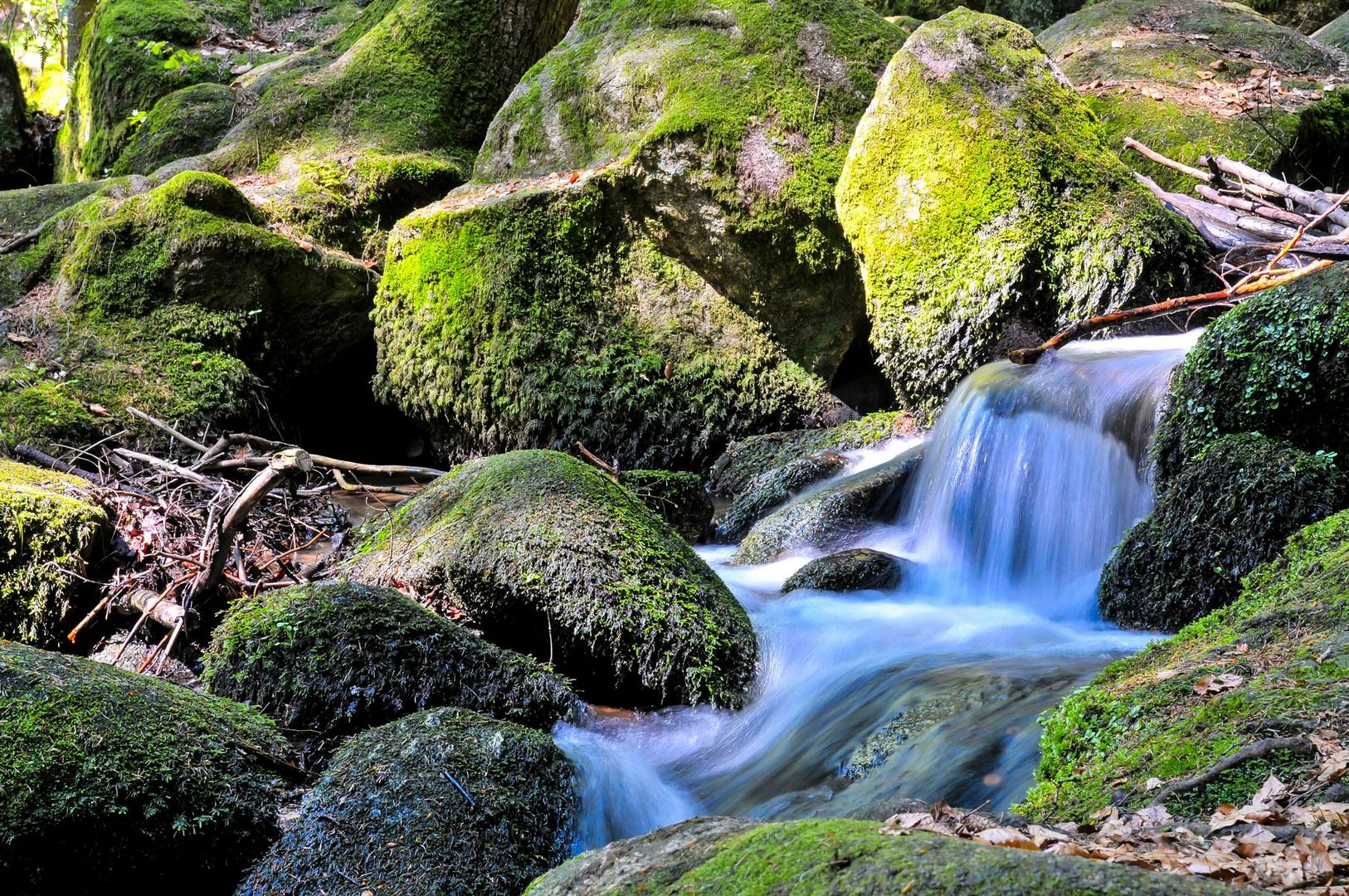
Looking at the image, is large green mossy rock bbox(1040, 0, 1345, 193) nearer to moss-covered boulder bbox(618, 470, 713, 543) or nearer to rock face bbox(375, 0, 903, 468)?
rock face bbox(375, 0, 903, 468)

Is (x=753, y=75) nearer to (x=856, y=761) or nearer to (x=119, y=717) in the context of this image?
(x=856, y=761)

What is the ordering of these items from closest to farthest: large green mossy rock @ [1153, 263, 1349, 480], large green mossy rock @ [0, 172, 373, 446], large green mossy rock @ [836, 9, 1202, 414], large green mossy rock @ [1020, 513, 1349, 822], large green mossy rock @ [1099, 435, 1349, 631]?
large green mossy rock @ [1020, 513, 1349, 822]
large green mossy rock @ [1099, 435, 1349, 631]
large green mossy rock @ [1153, 263, 1349, 480]
large green mossy rock @ [836, 9, 1202, 414]
large green mossy rock @ [0, 172, 373, 446]

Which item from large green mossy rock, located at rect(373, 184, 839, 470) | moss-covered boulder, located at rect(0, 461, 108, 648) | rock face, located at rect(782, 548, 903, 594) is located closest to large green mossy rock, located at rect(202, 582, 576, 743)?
moss-covered boulder, located at rect(0, 461, 108, 648)

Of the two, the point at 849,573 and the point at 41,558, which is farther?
the point at 849,573

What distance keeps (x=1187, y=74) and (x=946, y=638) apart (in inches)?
333

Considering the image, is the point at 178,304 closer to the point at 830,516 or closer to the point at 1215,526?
the point at 830,516

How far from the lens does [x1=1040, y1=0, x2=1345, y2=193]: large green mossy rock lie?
952 centimetres

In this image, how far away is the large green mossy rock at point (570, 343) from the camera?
32.0 ft

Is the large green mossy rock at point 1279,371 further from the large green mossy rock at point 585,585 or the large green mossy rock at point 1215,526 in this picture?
the large green mossy rock at point 585,585

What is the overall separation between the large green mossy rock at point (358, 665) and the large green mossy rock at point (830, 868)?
6.74ft

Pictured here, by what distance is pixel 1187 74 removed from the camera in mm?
11055

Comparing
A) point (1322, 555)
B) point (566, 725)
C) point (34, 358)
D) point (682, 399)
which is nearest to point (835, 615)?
point (566, 725)

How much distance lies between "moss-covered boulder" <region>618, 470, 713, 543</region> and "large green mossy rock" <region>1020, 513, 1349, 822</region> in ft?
15.6

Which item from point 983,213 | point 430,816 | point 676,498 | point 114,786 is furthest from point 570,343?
point 114,786
